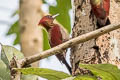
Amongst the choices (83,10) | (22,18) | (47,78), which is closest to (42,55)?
(47,78)

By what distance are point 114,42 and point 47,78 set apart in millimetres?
474

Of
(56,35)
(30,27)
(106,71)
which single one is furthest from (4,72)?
(30,27)

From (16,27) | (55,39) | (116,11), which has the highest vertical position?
(116,11)

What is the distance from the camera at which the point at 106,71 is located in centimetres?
119

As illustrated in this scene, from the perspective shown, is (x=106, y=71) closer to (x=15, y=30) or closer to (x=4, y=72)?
(x=4, y=72)

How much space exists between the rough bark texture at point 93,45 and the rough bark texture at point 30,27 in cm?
131

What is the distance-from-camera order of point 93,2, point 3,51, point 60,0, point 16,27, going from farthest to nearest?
point 16,27, point 60,0, point 93,2, point 3,51

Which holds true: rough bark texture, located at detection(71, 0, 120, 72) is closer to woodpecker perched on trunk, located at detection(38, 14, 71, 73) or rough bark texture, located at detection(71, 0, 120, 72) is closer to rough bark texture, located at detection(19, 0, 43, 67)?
woodpecker perched on trunk, located at detection(38, 14, 71, 73)

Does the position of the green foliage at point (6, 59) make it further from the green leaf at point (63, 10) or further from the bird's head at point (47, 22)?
the green leaf at point (63, 10)

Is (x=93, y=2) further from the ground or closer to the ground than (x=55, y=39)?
further from the ground

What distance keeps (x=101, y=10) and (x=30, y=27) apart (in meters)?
1.63

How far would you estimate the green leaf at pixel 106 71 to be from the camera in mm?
1162

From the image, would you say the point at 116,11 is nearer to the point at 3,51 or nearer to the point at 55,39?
the point at 55,39

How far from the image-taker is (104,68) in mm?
1177
